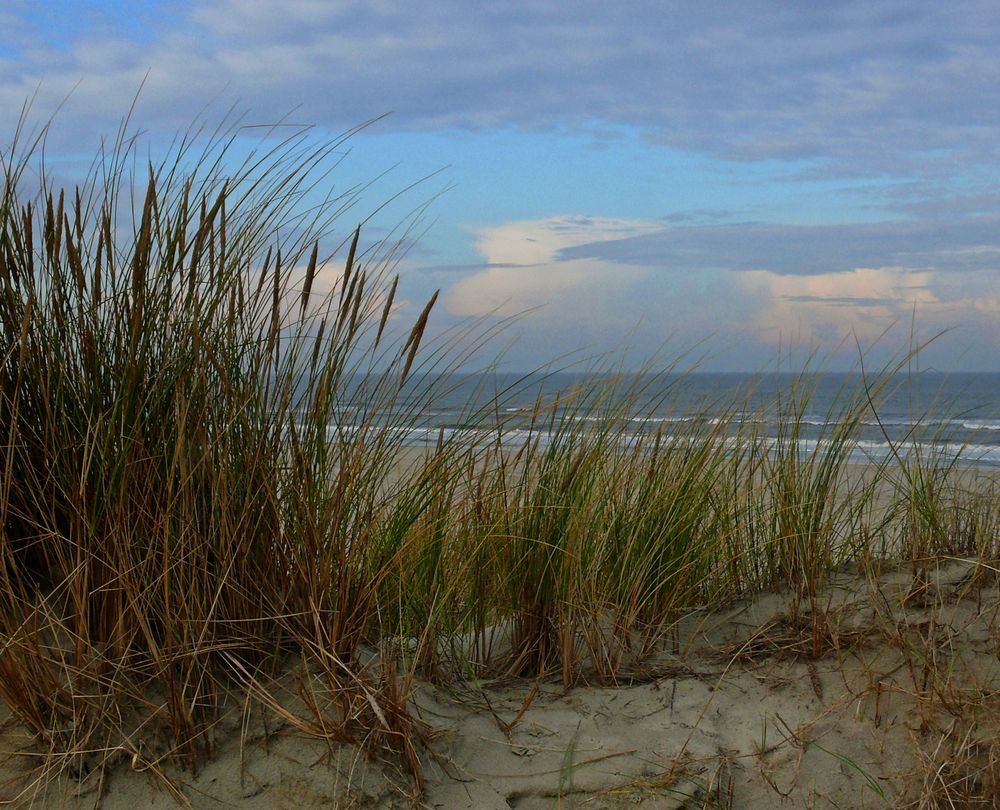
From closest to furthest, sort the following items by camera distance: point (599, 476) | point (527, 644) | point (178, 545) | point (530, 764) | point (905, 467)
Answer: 1. point (178, 545)
2. point (530, 764)
3. point (527, 644)
4. point (599, 476)
5. point (905, 467)

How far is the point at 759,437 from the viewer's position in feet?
11.8

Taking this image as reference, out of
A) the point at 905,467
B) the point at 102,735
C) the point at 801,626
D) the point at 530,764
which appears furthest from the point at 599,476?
the point at 102,735

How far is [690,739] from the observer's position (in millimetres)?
2537

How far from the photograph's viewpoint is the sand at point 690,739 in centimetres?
226

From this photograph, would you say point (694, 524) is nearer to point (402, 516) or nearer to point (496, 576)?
point (496, 576)

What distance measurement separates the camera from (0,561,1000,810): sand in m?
2.26

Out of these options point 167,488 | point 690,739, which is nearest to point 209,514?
point 167,488

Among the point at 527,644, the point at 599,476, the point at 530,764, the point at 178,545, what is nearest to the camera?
the point at 178,545

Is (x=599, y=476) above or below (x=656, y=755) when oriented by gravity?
above

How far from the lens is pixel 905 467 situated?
3467 mm

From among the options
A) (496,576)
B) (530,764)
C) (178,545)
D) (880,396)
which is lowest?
(530,764)

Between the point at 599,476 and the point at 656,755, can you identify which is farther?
the point at 599,476

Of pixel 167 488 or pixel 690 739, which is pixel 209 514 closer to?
pixel 167 488

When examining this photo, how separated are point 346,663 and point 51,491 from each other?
2.75 ft
